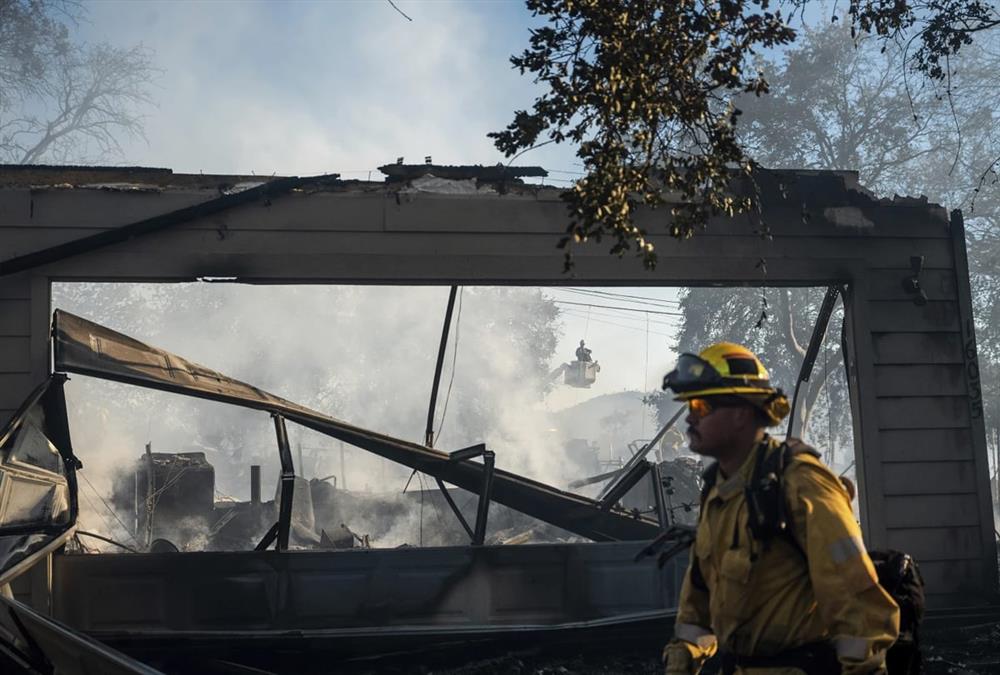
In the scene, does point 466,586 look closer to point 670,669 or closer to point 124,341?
point 124,341

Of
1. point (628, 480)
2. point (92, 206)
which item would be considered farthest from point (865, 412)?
point (92, 206)

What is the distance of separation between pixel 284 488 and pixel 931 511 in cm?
599

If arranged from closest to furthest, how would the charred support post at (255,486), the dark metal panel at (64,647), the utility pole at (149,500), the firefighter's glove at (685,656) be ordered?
the firefighter's glove at (685,656) → the dark metal panel at (64,647) → the utility pole at (149,500) → the charred support post at (255,486)

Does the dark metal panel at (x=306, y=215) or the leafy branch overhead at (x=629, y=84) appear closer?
the leafy branch overhead at (x=629, y=84)

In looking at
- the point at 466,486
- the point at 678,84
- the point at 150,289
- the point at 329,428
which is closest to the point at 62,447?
the point at 329,428

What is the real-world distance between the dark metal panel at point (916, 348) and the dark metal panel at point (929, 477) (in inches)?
39.3

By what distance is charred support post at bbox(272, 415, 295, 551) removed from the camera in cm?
765

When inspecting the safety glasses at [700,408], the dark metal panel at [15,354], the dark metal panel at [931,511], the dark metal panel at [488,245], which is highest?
the dark metal panel at [488,245]

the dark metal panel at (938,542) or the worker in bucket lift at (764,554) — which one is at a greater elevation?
the worker in bucket lift at (764,554)

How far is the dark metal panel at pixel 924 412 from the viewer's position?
9.14m

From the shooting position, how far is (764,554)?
113 inches

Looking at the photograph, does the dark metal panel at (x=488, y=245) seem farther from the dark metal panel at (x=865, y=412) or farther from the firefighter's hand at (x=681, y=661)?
the firefighter's hand at (x=681, y=661)

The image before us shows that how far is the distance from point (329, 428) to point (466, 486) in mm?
1463

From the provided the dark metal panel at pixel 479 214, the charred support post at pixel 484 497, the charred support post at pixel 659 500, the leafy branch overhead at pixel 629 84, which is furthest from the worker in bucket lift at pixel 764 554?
the dark metal panel at pixel 479 214
